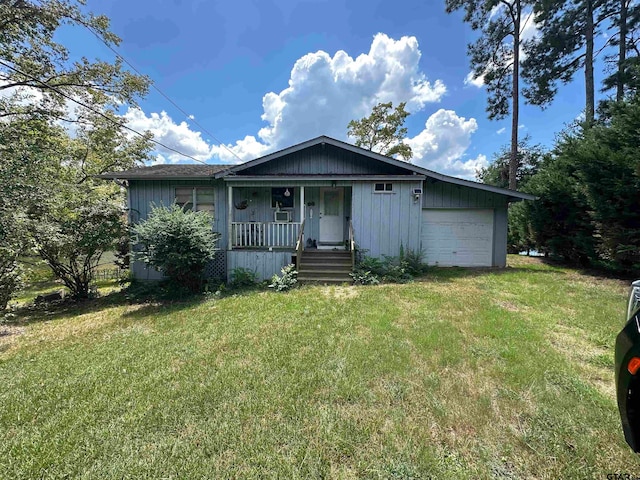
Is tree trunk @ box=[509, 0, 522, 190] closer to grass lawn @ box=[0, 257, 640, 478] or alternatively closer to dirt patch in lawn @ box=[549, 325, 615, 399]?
grass lawn @ box=[0, 257, 640, 478]

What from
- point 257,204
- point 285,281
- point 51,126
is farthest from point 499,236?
point 51,126

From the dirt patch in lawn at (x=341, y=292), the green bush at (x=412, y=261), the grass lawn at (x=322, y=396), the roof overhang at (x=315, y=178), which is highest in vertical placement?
the roof overhang at (x=315, y=178)

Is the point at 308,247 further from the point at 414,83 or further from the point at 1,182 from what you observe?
the point at 414,83

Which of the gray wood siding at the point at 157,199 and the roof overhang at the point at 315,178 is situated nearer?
the roof overhang at the point at 315,178

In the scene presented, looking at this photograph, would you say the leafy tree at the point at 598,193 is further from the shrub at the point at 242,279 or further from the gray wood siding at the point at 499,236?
the shrub at the point at 242,279

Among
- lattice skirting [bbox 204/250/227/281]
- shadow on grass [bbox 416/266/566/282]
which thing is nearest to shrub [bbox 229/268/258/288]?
lattice skirting [bbox 204/250/227/281]

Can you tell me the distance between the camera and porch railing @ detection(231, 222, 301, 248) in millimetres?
8297

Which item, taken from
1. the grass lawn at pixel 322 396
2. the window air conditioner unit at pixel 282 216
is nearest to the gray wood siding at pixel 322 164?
the window air conditioner unit at pixel 282 216

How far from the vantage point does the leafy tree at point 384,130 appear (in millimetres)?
21109

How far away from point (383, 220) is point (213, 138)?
10.8 m

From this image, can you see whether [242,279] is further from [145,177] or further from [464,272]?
[464,272]

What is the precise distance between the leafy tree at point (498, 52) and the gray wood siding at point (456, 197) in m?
5.18

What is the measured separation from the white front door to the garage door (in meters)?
3.13

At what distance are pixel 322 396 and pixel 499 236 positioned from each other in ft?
31.7
